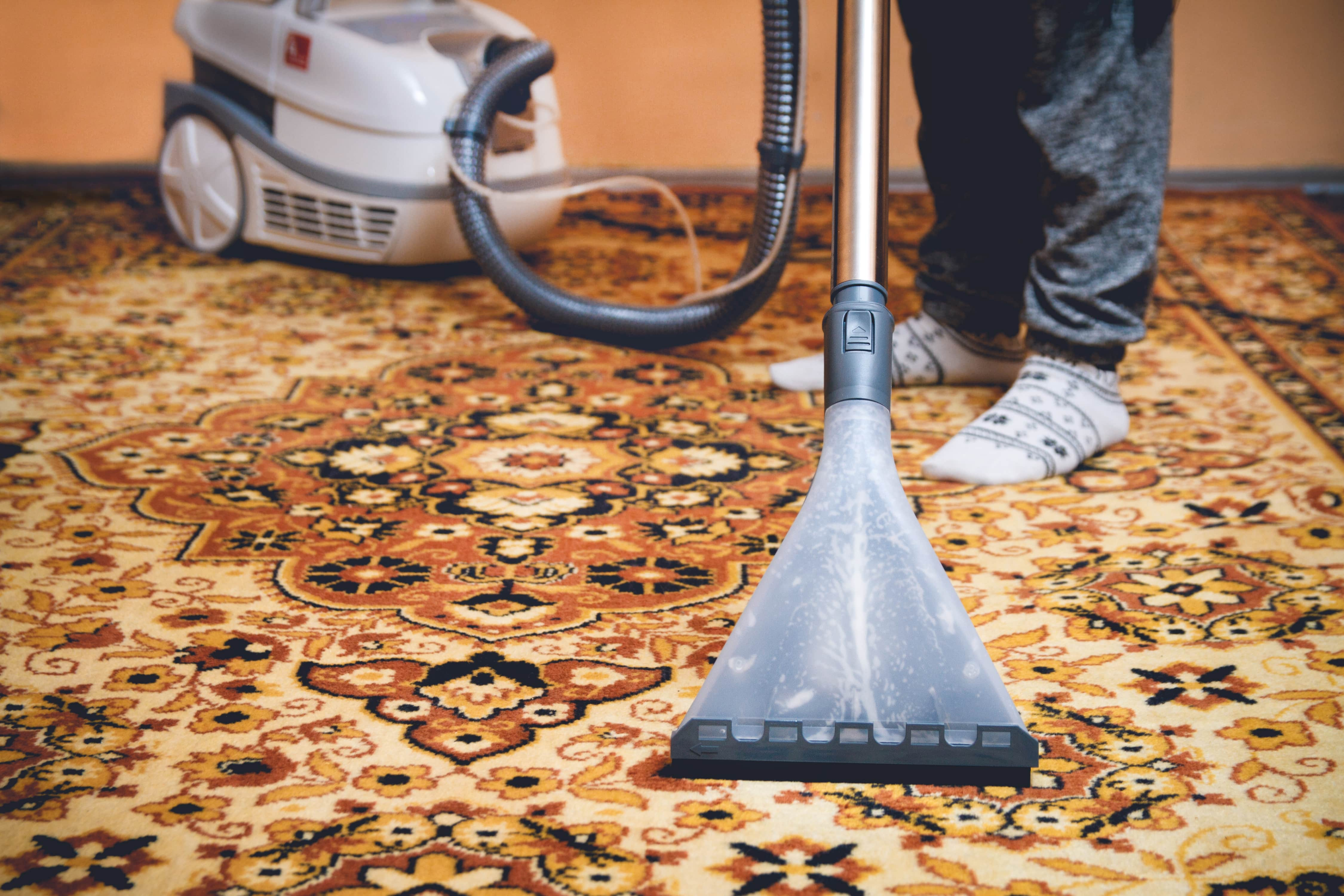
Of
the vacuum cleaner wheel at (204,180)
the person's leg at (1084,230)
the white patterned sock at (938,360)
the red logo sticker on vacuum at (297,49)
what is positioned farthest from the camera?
the vacuum cleaner wheel at (204,180)

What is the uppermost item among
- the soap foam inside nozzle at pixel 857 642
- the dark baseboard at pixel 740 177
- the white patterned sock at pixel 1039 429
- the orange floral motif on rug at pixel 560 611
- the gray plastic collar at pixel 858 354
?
the gray plastic collar at pixel 858 354

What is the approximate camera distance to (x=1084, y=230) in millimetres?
1069

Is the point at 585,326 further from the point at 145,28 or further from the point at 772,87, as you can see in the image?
the point at 145,28

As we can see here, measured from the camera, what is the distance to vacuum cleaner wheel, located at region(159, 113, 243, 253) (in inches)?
73.3

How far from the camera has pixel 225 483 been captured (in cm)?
104

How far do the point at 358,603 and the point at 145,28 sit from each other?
2220mm

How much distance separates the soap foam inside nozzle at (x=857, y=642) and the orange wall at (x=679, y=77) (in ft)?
6.74

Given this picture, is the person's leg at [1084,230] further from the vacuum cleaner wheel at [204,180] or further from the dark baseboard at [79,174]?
the dark baseboard at [79,174]

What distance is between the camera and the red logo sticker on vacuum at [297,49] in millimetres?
1728

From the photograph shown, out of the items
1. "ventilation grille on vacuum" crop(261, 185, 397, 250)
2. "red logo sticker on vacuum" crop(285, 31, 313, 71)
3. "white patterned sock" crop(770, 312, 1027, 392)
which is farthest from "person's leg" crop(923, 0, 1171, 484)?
"red logo sticker on vacuum" crop(285, 31, 313, 71)

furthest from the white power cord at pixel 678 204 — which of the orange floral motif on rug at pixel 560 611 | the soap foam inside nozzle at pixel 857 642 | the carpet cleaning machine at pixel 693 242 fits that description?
the soap foam inside nozzle at pixel 857 642

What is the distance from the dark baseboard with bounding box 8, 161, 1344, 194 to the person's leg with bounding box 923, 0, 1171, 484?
148 centimetres

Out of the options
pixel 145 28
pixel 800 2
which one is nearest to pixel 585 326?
pixel 800 2

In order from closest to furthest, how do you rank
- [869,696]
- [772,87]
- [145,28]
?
[869,696]
[772,87]
[145,28]
